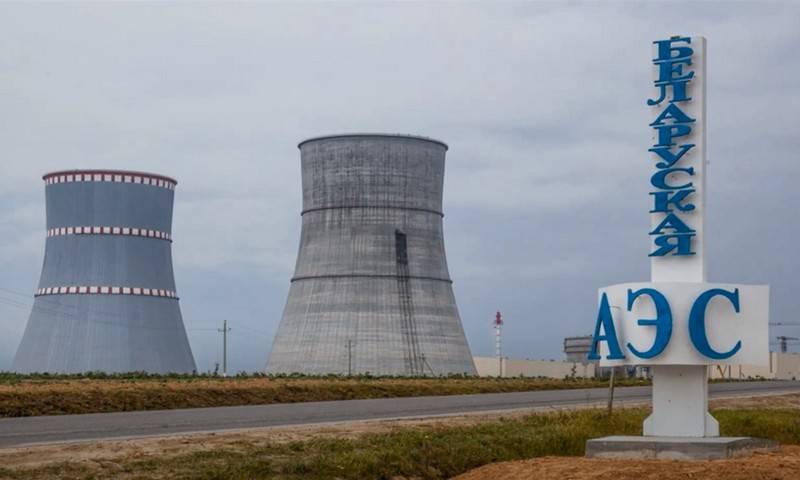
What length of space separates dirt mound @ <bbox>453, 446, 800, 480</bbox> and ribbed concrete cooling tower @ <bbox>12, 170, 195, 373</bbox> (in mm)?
24745

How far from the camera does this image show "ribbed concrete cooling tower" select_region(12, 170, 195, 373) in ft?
114

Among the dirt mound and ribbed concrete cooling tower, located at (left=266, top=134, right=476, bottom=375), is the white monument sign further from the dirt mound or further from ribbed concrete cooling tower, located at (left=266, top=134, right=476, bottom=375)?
ribbed concrete cooling tower, located at (left=266, top=134, right=476, bottom=375)

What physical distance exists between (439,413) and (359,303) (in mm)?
16512

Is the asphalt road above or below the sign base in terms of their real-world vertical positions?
below

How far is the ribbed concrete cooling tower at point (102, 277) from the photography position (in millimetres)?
34750

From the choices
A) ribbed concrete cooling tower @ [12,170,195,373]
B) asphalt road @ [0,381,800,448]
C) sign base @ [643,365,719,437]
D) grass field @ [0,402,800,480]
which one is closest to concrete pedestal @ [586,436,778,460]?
sign base @ [643,365,719,437]

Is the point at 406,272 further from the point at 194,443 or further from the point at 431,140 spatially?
the point at 194,443

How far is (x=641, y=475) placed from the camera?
405 inches

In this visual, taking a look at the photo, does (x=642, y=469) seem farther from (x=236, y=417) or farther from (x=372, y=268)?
(x=372, y=268)

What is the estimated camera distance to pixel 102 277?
34812 mm

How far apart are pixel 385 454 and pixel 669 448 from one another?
9.59 ft

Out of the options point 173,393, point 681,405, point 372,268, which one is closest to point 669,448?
point 681,405

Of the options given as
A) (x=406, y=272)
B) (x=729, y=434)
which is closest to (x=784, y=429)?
(x=729, y=434)

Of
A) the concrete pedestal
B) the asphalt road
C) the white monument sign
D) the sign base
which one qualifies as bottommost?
the asphalt road
